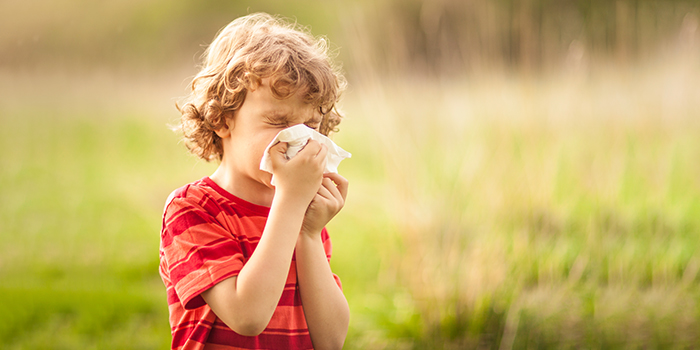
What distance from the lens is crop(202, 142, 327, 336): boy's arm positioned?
1373mm

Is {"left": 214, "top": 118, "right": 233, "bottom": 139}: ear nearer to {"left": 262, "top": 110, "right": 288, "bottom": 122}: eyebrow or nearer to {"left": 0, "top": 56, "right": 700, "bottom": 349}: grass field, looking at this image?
{"left": 262, "top": 110, "right": 288, "bottom": 122}: eyebrow

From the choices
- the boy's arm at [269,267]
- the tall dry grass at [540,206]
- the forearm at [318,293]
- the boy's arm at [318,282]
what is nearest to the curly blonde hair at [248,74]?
the boy's arm at [269,267]

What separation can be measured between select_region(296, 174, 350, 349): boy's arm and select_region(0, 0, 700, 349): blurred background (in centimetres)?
119

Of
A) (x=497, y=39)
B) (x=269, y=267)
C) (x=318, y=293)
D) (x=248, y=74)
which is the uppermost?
(x=497, y=39)

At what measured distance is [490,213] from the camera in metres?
3.60

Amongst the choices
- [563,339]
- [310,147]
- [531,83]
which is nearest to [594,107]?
[531,83]

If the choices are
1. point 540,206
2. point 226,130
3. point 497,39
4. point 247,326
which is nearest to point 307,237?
point 247,326

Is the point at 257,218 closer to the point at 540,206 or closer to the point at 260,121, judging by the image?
the point at 260,121

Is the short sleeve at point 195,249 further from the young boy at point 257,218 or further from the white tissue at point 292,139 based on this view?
the white tissue at point 292,139

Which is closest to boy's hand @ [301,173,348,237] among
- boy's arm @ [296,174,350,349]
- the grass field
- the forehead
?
boy's arm @ [296,174,350,349]

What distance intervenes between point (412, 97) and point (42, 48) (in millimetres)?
5909

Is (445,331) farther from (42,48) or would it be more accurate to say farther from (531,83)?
(42,48)

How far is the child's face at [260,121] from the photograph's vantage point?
1554 mm

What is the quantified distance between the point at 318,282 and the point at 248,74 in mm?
666
